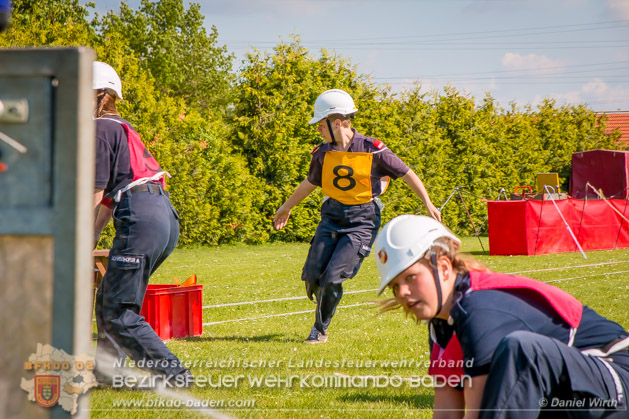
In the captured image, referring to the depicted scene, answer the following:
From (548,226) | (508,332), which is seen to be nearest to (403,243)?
(508,332)

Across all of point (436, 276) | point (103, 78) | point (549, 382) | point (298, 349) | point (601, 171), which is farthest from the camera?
point (601, 171)

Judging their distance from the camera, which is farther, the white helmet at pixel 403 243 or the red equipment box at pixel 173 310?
the red equipment box at pixel 173 310

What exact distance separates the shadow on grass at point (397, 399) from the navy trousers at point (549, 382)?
2.11 m

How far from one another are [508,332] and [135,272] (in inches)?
115

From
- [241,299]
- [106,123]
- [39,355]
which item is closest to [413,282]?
[39,355]

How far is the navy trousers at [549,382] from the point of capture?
245 cm

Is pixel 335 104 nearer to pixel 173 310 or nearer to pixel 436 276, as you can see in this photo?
pixel 173 310

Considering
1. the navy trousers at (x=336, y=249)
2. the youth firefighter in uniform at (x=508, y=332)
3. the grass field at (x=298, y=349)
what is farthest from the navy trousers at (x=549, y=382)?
the navy trousers at (x=336, y=249)

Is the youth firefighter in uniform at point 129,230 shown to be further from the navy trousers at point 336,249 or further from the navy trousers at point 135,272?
the navy trousers at point 336,249

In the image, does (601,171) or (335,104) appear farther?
(601,171)

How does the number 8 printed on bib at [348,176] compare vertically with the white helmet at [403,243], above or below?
above

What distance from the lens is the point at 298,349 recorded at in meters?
6.58

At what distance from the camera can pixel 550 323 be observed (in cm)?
281

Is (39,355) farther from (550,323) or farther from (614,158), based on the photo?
(614,158)
